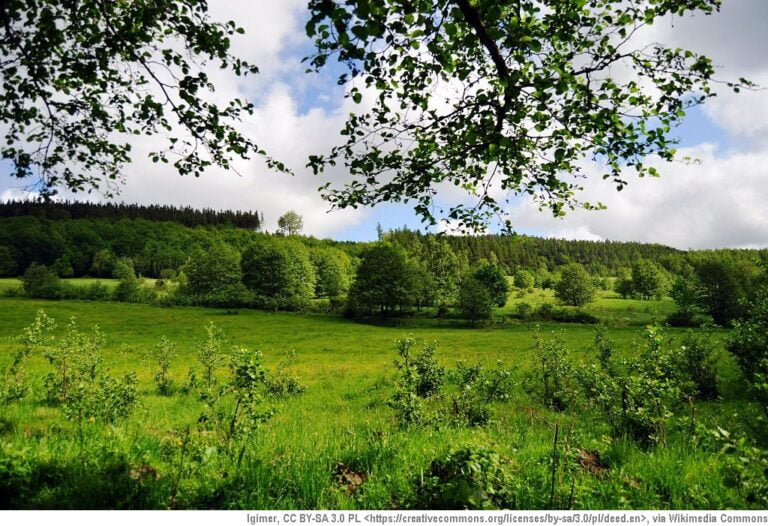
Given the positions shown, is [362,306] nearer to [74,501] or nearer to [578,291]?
[578,291]

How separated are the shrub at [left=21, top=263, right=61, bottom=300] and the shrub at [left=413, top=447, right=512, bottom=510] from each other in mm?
98018

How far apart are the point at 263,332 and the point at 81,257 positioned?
107870 millimetres

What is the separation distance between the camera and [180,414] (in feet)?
39.0

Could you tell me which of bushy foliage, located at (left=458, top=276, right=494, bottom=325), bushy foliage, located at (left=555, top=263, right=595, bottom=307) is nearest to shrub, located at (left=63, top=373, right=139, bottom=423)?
bushy foliage, located at (left=458, top=276, right=494, bottom=325)

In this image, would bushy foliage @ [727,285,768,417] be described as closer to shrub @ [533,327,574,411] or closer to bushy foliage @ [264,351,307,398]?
shrub @ [533,327,574,411]

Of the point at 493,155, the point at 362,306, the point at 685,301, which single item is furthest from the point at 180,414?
the point at 685,301

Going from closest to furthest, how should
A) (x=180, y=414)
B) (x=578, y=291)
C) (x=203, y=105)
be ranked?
(x=203, y=105)
(x=180, y=414)
(x=578, y=291)

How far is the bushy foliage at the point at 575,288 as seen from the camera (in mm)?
100312

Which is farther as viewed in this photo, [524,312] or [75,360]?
[524,312]

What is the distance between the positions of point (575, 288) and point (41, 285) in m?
123

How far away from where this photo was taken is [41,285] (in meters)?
77.2

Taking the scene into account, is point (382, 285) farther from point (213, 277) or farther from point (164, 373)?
point (164, 373)

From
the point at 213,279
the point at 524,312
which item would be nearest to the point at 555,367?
the point at 524,312

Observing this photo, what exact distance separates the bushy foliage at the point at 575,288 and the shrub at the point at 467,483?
108 meters
